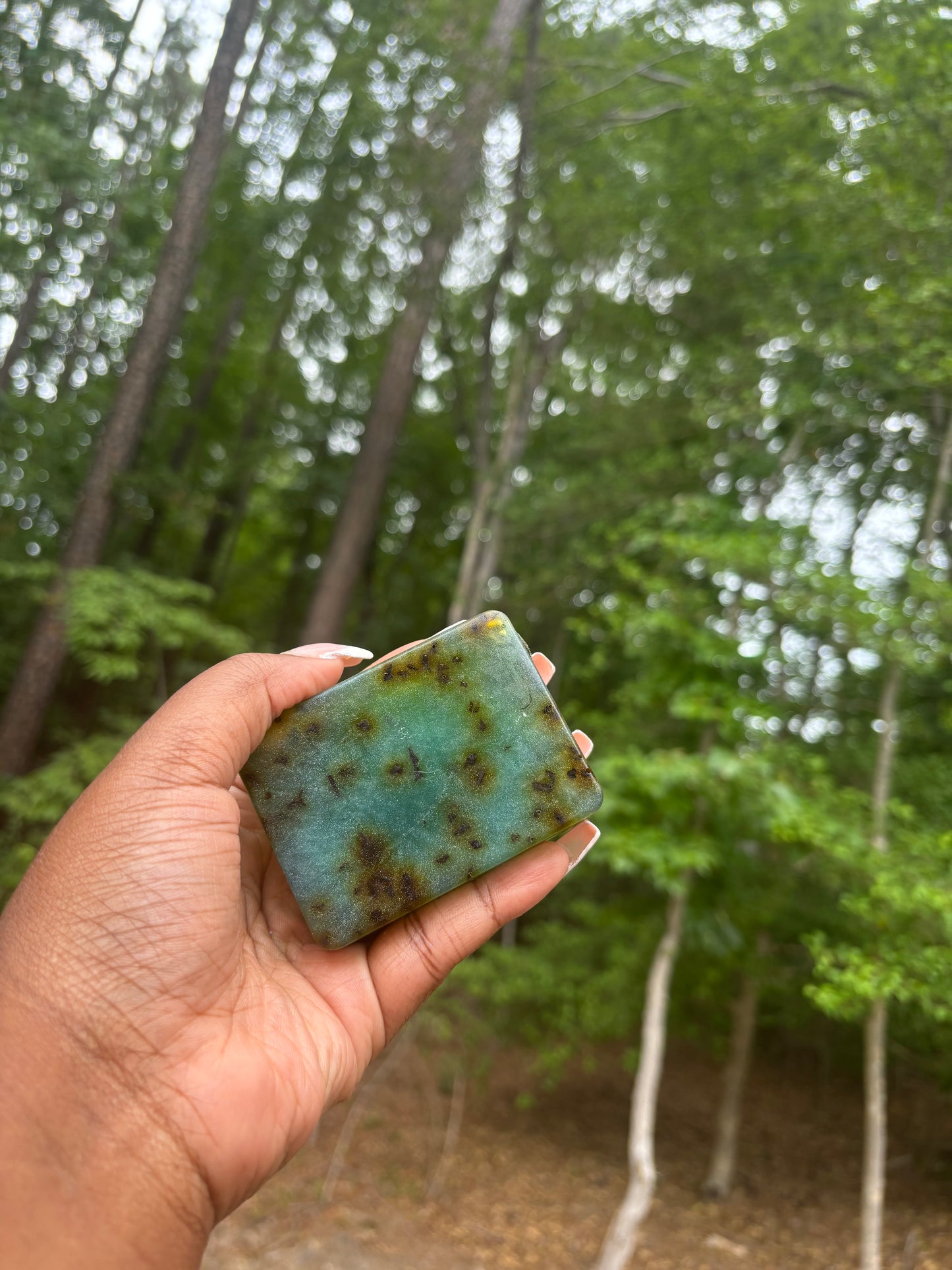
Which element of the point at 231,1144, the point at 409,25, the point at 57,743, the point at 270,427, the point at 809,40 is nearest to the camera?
the point at 231,1144

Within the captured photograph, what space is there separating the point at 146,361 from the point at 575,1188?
920cm

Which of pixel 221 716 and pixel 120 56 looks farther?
pixel 120 56

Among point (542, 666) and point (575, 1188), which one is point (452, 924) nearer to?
point (542, 666)

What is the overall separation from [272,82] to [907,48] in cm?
987

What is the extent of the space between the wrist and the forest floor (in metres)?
6.14

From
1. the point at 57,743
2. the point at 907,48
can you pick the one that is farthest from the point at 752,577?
the point at 57,743

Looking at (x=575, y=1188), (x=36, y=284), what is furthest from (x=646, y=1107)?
(x=36, y=284)

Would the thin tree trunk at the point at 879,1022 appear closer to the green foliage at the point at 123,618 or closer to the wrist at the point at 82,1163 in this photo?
the wrist at the point at 82,1163

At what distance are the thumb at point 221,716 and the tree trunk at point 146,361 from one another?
6.65 m

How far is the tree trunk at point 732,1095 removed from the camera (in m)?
7.76

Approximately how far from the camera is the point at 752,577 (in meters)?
5.37

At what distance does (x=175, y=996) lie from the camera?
1.59 m

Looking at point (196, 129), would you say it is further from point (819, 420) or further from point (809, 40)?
point (819, 420)

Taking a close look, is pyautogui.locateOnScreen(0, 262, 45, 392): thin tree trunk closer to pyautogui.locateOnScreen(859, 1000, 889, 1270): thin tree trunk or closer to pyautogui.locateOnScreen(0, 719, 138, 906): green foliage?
pyautogui.locateOnScreen(0, 719, 138, 906): green foliage
